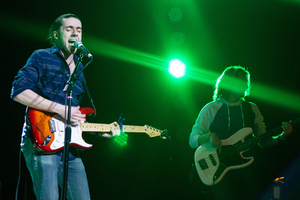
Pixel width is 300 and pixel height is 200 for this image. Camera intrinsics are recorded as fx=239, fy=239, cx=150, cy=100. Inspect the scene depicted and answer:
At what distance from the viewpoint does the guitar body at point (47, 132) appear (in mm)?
1752

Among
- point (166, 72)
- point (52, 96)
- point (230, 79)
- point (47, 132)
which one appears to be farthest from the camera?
point (166, 72)

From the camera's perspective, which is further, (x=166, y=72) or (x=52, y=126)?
(x=166, y=72)

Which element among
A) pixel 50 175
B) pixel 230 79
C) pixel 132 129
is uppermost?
pixel 230 79

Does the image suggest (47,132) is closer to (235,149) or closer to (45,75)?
(45,75)

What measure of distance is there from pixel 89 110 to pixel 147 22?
2.48 meters

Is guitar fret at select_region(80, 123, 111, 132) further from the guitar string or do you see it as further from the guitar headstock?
the guitar string

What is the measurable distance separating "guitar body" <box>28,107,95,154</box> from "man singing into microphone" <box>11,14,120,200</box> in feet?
0.16

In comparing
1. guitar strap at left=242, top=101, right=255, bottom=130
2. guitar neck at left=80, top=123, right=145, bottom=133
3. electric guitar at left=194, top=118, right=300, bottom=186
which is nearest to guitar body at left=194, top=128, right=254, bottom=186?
electric guitar at left=194, top=118, right=300, bottom=186

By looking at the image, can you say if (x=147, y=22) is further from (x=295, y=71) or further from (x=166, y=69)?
(x=295, y=71)

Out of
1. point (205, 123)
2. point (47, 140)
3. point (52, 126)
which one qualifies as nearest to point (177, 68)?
point (205, 123)

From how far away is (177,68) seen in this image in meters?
4.24

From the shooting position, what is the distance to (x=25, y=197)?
9.52 feet

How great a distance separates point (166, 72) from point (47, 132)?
2.73 meters

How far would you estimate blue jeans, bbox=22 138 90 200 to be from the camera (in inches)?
66.2
